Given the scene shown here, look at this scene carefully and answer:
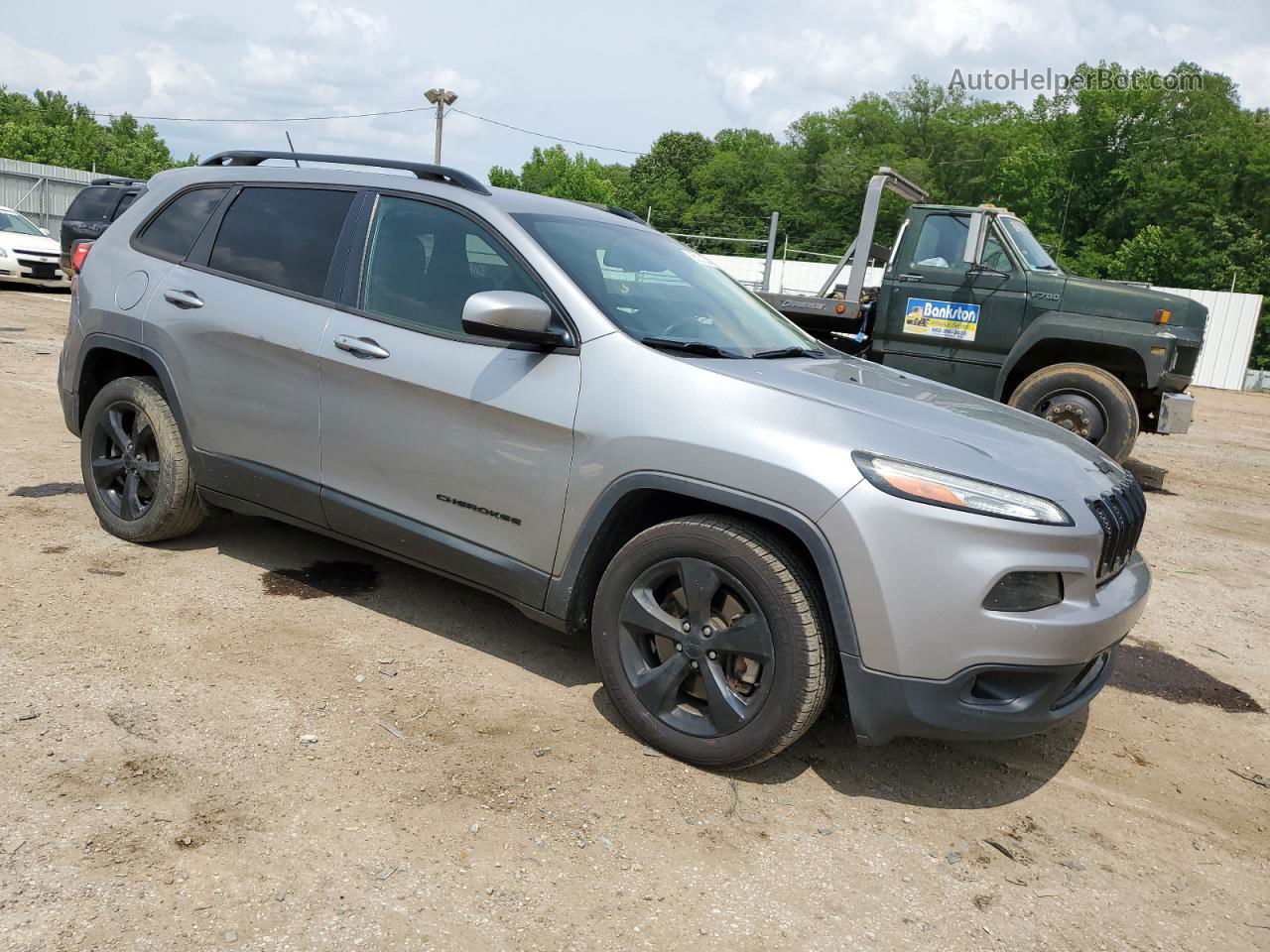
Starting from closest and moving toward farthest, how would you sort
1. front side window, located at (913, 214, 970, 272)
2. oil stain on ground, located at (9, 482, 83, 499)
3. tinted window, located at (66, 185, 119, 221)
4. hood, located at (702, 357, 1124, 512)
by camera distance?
1. hood, located at (702, 357, 1124, 512)
2. oil stain on ground, located at (9, 482, 83, 499)
3. front side window, located at (913, 214, 970, 272)
4. tinted window, located at (66, 185, 119, 221)

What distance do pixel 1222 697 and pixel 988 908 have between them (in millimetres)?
2285

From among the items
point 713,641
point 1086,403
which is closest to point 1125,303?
point 1086,403

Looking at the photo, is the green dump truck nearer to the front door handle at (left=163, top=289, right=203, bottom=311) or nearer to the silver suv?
the silver suv

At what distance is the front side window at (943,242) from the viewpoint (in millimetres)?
9656

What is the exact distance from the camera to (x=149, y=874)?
8.30ft

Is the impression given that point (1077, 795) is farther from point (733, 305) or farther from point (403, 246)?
point (403, 246)

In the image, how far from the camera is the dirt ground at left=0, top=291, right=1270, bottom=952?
2531mm

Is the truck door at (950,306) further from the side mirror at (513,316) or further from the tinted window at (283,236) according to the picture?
the side mirror at (513,316)

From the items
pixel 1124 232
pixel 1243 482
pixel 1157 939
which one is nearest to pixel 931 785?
pixel 1157 939

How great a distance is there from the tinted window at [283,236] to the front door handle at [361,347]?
31cm

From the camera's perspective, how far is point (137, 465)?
475 centimetres

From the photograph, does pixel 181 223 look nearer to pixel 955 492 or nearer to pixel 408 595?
pixel 408 595

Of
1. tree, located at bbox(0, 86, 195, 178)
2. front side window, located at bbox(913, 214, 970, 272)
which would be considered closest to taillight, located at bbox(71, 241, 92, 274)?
front side window, located at bbox(913, 214, 970, 272)

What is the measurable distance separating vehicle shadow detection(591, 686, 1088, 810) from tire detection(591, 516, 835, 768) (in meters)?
0.21
